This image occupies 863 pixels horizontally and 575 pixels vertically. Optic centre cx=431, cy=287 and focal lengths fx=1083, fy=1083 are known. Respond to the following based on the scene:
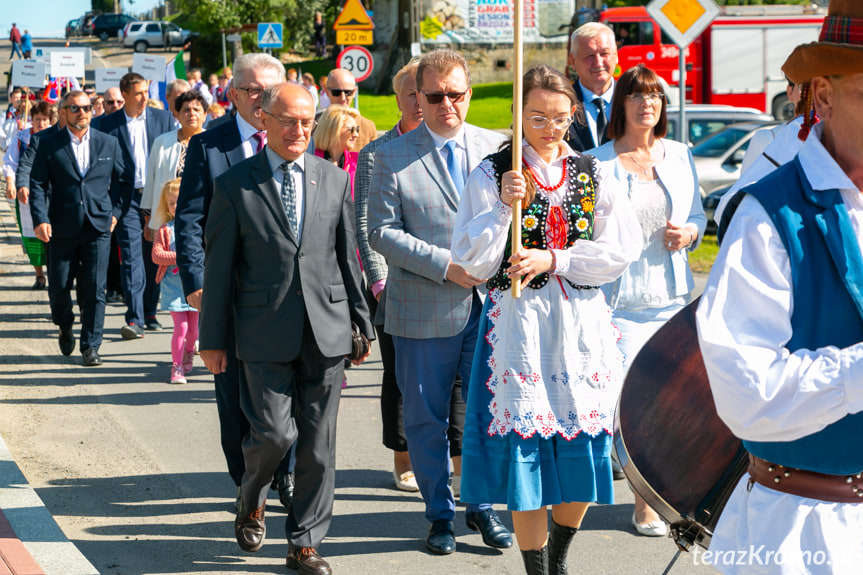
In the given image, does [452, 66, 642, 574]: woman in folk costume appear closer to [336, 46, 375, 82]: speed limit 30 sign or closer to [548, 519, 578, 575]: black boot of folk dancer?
[548, 519, 578, 575]: black boot of folk dancer

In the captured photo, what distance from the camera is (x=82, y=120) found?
948 centimetres

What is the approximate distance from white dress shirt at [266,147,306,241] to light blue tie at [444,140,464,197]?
28.9 inches

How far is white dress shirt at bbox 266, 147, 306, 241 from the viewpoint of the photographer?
190 inches

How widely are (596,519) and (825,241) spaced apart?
137 inches

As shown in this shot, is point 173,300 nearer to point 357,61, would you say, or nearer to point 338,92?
point 338,92

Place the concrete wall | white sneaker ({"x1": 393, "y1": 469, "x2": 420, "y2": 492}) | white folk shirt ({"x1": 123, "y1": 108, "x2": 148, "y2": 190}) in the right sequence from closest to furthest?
1. white sneaker ({"x1": 393, "y1": 469, "x2": 420, "y2": 492})
2. white folk shirt ({"x1": 123, "y1": 108, "x2": 148, "y2": 190})
3. the concrete wall

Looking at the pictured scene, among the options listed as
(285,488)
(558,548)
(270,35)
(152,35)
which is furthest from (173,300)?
(152,35)

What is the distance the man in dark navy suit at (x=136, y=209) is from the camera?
10.1m

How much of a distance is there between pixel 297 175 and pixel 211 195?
958 millimetres

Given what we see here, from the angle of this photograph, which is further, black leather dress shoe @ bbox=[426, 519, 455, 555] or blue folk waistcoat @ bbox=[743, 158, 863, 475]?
black leather dress shoe @ bbox=[426, 519, 455, 555]

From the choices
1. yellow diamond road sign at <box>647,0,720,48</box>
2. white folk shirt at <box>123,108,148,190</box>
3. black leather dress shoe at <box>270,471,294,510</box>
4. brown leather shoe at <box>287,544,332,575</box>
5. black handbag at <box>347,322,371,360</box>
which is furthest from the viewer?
white folk shirt at <box>123,108,148,190</box>

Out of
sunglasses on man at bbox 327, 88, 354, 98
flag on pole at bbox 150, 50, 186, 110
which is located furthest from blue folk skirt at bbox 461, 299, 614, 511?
flag on pole at bbox 150, 50, 186, 110

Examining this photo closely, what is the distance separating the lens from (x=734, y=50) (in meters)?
28.6

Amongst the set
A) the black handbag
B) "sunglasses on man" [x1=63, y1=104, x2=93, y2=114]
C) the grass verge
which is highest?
"sunglasses on man" [x1=63, y1=104, x2=93, y2=114]
